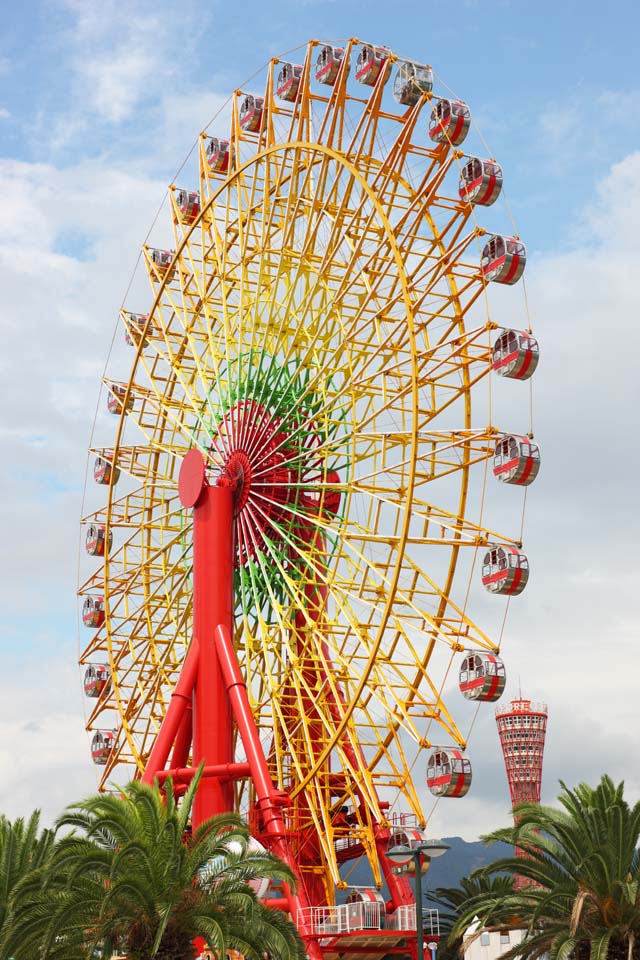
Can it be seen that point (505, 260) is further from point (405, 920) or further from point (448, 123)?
point (405, 920)

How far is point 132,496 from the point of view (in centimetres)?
4534

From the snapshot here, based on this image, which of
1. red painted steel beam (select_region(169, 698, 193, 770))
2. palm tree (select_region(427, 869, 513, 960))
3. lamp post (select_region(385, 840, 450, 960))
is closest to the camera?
lamp post (select_region(385, 840, 450, 960))

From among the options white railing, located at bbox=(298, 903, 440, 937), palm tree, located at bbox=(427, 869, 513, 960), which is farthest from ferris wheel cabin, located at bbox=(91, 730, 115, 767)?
white railing, located at bbox=(298, 903, 440, 937)

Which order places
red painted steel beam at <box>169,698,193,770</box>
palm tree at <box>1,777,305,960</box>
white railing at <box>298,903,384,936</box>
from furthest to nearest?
red painted steel beam at <box>169,698,193,770</box>
white railing at <box>298,903,384,936</box>
palm tree at <box>1,777,305,960</box>

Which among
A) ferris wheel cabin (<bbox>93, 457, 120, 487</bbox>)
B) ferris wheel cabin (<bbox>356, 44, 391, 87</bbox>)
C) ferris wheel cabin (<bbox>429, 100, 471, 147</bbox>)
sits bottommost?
ferris wheel cabin (<bbox>93, 457, 120, 487</bbox>)

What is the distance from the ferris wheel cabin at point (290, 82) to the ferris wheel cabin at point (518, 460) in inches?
496

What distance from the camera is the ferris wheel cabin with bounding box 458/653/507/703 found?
33.6m

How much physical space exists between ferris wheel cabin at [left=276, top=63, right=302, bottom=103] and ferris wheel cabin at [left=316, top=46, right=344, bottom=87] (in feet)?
3.39

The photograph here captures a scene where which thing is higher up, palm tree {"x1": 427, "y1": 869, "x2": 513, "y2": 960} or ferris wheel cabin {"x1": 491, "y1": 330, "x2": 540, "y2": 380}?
ferris wheel cabin {"x1": 491, "y1": 330, "x2": 540, "y2": 380}

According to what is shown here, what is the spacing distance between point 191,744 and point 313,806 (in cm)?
465

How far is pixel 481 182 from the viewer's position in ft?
120

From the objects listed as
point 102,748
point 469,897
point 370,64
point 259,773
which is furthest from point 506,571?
point 102,748

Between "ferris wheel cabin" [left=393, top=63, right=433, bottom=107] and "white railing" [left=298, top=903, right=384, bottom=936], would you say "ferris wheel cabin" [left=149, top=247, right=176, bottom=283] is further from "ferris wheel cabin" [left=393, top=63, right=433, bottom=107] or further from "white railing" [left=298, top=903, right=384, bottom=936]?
"white railing" [left=298, top=903, right=384, bottom=936]

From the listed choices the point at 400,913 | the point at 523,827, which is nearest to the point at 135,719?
the point at 400,913
